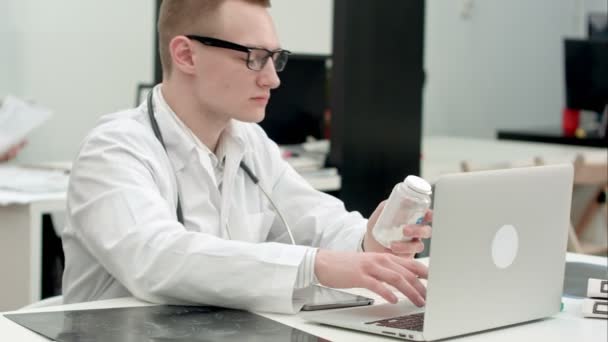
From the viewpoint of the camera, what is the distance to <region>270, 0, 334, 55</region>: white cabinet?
170 inches

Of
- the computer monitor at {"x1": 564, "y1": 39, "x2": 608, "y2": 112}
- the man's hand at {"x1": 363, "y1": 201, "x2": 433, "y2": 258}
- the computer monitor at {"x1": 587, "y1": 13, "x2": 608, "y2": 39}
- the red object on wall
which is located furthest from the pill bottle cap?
the computer monitor at {"x1": 587, "y1": 13, "x2": 608, "y2": 39}

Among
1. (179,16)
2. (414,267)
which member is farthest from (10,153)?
(414,267)

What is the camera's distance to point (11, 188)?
343 centimetres

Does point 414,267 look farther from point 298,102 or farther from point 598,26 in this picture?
point 598,26

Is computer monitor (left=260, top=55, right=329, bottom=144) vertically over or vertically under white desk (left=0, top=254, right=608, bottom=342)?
over

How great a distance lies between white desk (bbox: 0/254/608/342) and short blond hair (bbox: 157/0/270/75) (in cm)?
59

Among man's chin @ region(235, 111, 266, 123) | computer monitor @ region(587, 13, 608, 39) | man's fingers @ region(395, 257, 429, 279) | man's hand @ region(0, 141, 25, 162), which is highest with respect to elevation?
computer monitor @ region(587, 13, 608, 39)

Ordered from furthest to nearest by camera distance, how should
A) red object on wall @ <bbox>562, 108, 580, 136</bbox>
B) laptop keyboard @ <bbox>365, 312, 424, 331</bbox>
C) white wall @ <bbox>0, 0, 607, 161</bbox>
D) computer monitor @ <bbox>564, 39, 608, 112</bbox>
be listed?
red object on wall @ <bbox>562, 108, 580, 136</bbox> < computer monitor @ <bbox>564, 39, 608, 112</bbox> < white wall @ <bbox>0, 0, 607, 161</bbox> < laptop keyboard @ <bbox>365, 312, 424, 331</bbox>

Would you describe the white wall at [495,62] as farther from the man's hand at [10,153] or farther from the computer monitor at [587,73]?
the man's hand at [10,153]

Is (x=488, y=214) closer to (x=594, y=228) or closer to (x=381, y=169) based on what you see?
(x=381, y=169)

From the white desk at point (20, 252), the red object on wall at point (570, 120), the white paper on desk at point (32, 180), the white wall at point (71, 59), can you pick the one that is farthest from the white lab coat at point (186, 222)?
the red object on wall at point (570, 120)

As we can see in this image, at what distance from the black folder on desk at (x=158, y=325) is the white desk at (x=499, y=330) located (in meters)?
0.03

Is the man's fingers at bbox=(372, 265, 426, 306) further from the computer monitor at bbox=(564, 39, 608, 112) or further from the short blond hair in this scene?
the computer monitor at bbox=(564, 39, 608, 112)

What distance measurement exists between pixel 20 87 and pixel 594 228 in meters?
3.00
